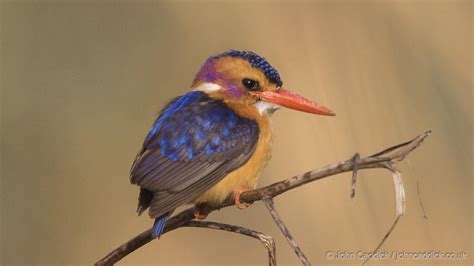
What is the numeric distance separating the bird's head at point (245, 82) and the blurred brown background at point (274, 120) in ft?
0.54

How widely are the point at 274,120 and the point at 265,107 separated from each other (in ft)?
1.51

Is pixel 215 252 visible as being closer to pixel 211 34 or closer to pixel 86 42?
pixel 211 34

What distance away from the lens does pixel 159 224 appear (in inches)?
52.4

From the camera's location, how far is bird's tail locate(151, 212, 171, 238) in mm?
1175

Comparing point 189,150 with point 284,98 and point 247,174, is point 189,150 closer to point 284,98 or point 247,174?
point 247,174

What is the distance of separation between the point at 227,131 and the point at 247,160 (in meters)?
0.10

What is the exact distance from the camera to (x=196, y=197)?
1696 mm

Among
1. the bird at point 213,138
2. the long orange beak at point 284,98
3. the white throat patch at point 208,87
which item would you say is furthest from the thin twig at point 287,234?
the white throat patch at point 208,87

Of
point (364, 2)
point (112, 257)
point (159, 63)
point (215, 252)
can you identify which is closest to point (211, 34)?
point (159, 63)

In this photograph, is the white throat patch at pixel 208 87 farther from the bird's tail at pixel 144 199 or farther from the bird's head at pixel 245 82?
the bird's tail at pixel 144 199

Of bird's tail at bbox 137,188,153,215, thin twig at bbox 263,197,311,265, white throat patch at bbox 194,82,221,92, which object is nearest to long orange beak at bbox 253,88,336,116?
white throat patch at bbox 194,82,221,92

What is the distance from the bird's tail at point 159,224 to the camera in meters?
1.18

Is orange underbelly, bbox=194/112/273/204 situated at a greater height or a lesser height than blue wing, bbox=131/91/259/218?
lesser

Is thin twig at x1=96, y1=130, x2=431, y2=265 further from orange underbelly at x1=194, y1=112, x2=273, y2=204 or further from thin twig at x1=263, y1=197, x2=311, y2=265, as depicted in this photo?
orange underbelly at x1=194, y1=112, x2=273, y2=204
